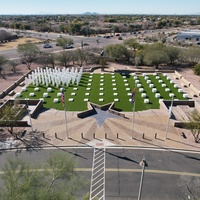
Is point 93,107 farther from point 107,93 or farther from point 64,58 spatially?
point 64,58

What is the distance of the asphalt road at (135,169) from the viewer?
67.4ft

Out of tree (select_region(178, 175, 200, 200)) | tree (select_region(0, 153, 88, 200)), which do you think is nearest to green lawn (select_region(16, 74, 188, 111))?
tree (select_region(178, 175, 200, 200))

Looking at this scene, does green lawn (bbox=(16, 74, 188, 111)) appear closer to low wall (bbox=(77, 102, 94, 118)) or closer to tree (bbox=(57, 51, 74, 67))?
low wall (bbox=(77, 102, 94, 118))

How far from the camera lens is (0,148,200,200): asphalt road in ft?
67.4

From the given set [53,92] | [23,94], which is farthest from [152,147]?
[23,94]

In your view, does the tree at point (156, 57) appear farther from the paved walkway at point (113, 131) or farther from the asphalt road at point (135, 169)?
the asphalt road at point (135, 169)

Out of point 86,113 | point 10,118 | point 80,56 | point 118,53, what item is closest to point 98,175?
point 86,113

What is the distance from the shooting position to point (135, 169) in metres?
23.3

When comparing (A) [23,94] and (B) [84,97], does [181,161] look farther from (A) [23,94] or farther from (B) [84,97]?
(A) [23,94]

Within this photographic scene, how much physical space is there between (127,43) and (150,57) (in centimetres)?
2018

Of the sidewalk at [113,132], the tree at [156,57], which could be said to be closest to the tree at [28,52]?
the tree at [156,57]

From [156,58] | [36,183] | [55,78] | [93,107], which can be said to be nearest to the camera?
[36,183]

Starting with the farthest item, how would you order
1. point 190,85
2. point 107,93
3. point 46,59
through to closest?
1. point 46,59
2. point 190,85
3. point 107,93

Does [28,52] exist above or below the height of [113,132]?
above
